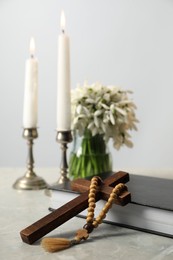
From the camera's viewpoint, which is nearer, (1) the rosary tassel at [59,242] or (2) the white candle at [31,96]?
(1) the rosary tassel at [59,242]

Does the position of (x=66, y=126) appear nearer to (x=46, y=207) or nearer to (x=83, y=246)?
(x=46, y=207)

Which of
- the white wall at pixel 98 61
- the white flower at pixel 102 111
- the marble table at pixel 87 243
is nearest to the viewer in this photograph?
the marble table at pixel 87 243

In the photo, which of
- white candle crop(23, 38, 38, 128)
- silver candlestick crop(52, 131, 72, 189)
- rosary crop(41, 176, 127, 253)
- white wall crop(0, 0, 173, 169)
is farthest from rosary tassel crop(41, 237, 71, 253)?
white wall crop(0, 0, 173, 169)

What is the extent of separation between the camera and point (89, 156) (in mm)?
1047

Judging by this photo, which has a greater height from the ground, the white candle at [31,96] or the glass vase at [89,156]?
the white candle at [31,96]

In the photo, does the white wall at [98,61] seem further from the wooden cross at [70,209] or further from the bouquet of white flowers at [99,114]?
the wooden cross at [70,209]

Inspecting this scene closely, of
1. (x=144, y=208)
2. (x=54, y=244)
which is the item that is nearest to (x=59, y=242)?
(x=54, y=244)

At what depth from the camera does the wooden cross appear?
64cm

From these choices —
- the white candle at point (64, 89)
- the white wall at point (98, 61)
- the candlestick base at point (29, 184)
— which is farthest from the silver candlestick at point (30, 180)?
the white wall at point (98, 61)

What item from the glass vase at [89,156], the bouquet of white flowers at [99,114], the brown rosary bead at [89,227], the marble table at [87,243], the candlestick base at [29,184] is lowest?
the marble table at [87,243]

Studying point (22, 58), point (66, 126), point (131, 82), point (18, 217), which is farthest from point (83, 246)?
point (22, 58)

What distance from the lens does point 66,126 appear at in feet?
3.35

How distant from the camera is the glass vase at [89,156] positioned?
1.05 metres

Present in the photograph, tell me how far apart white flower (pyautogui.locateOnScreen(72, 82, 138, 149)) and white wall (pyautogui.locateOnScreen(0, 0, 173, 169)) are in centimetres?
111
